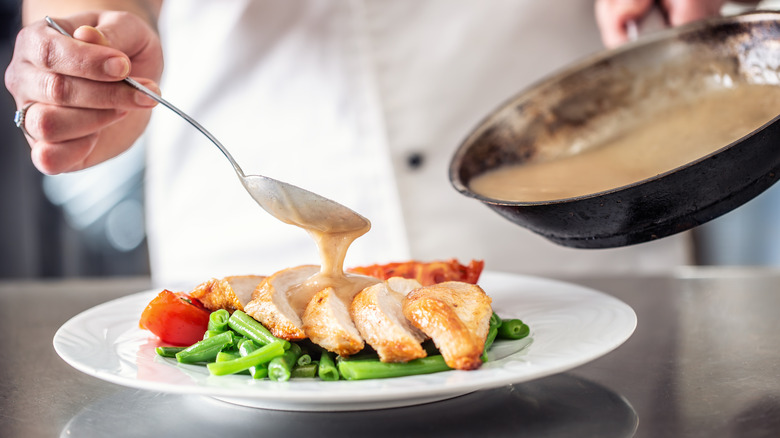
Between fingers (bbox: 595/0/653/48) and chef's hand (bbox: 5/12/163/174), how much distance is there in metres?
1.12

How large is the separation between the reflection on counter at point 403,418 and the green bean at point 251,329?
0.11 meters

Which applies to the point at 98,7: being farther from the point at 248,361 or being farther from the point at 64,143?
the point at 248,361

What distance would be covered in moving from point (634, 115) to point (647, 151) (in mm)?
173

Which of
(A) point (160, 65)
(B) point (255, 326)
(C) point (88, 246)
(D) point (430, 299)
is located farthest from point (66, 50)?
(C) point (88, 246)

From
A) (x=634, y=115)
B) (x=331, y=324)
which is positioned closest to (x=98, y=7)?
(x=331, y=324)

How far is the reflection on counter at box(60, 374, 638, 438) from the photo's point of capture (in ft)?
3.39

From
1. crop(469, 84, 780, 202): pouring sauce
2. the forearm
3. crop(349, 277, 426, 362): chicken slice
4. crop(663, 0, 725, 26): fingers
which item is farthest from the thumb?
crop(663, 0, 725, 26): fingers

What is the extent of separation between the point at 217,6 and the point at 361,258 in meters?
0.85

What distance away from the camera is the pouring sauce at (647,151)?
1458mm

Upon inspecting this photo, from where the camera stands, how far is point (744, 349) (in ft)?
4.75

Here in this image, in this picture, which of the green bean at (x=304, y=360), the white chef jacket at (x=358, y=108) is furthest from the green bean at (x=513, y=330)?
the white chef jacket at (x=358, y=108)

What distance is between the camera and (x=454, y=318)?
45.0 inches

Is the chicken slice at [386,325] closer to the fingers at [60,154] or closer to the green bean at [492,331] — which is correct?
the green bean at [492,331]

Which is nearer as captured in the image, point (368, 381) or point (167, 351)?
point (368, 381)
